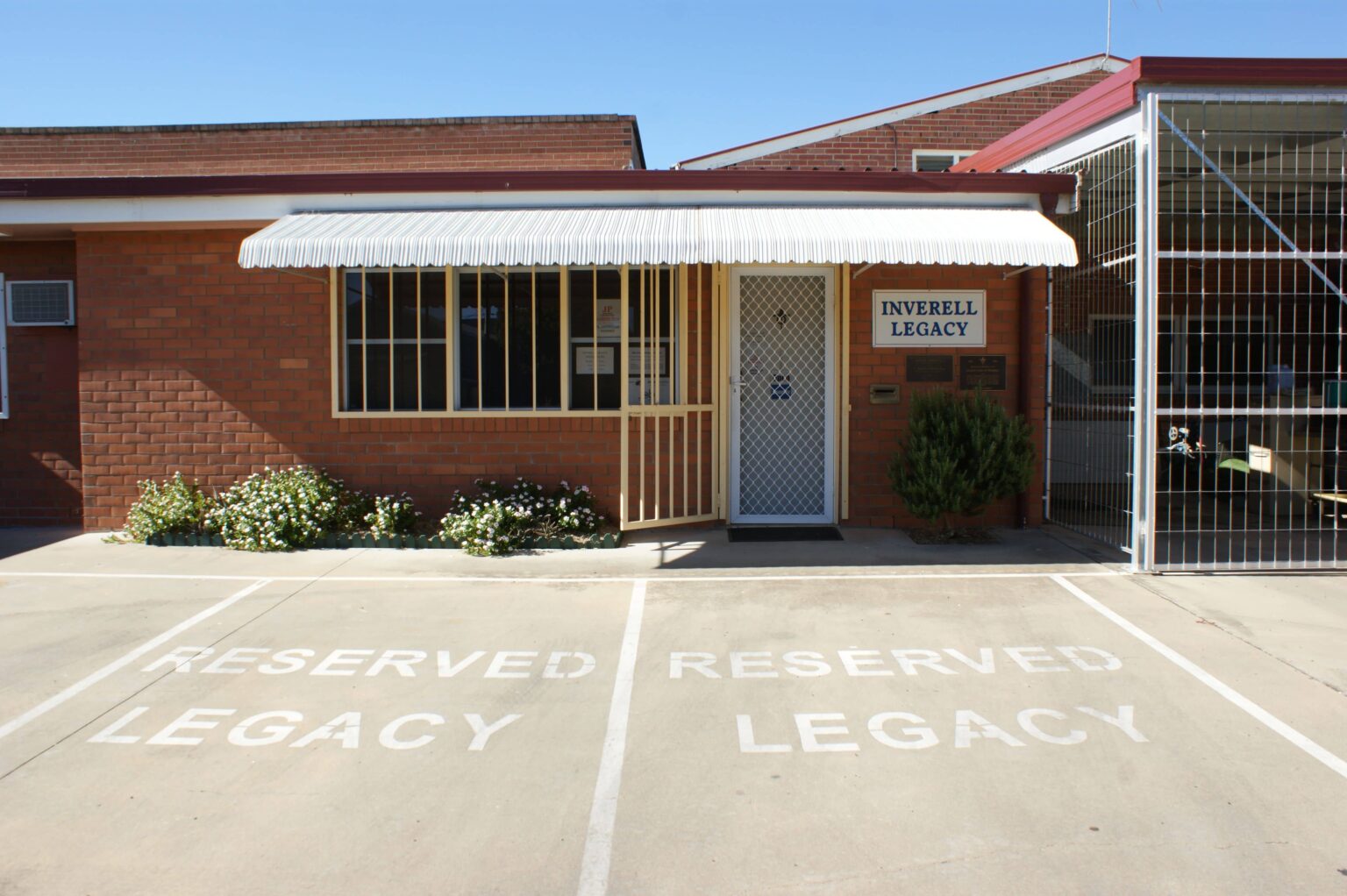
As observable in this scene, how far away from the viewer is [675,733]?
466cm

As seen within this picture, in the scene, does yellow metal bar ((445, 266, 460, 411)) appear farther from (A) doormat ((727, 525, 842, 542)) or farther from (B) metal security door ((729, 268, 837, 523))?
(A) doormat ((727, 525, 842, 542))

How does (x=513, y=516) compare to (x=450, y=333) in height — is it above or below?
below

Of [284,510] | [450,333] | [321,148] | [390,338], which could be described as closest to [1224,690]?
[450,333]

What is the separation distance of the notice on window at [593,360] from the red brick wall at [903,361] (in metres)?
2.28

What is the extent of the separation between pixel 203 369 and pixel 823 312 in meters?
5.85

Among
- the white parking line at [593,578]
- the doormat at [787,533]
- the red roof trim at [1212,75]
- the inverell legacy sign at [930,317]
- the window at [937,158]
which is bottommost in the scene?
the white parking line at [593,578]

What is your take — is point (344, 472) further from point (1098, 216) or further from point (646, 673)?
point (1098, 216)

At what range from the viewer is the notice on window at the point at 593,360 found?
9.43 meters

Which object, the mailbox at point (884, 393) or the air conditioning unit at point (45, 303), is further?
the air conditioning unit at point (45, 303)

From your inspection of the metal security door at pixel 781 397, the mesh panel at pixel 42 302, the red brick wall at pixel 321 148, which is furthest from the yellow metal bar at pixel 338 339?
the red brick wall at pixel 321 148

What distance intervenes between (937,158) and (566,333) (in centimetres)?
890

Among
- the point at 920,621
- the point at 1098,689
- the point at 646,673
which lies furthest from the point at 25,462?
the point at 1098,689

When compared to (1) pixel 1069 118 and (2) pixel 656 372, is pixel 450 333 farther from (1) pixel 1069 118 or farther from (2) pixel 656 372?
(1) pixel 1069 118

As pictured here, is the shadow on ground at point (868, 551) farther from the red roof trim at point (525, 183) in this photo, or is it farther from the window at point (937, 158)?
the window at point (937, 158)
